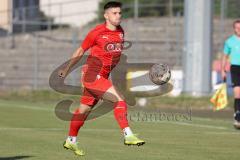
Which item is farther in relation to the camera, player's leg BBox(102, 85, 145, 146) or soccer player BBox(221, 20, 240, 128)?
soccer player BBox(221, 20, 240, 128)

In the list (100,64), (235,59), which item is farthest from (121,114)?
(235,59)

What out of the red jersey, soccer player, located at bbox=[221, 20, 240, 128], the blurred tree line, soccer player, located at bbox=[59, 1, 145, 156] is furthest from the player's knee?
the blurred tree line

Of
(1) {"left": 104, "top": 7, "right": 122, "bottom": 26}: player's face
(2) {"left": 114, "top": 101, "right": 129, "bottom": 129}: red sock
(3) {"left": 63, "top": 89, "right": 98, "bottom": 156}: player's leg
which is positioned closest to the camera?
(2) {"left": 114, "top": 101, "right": 129, "bottom": 129}: red sock

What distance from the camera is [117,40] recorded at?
39.0 ft

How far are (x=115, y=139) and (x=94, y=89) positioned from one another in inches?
96.1

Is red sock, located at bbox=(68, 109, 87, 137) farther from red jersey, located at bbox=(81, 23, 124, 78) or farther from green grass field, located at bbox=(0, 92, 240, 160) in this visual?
red jersey, located at bbox=(81, 23, 124, 78)

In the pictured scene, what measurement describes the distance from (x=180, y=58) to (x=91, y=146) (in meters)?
23.4

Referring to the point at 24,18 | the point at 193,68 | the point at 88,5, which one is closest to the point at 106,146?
the point at 193,68

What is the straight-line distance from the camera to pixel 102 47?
11.9 m

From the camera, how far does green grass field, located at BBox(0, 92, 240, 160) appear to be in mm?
11625

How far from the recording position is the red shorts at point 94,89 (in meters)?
11.9

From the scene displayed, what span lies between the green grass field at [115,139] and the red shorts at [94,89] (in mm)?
728

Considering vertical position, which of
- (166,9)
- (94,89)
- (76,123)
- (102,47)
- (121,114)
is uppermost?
(102,47)

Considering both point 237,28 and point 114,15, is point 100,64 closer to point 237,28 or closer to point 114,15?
point 114,15
